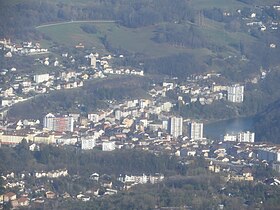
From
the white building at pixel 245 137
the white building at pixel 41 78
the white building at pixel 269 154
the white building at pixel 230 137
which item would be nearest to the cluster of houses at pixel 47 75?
the white building at pixel 41 78

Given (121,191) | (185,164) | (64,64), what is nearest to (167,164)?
(185,164)

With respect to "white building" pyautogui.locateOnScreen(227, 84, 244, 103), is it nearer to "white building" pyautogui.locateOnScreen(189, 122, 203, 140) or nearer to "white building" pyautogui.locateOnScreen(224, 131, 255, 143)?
"white building" pyautogui.locateOnScreen(189, 122, 203, 140)

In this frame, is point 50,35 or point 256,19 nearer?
point 50,35

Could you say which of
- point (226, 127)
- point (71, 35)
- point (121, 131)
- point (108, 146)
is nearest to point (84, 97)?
point (226, 127)

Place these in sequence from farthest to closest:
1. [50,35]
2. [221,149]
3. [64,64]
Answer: [50,35] → [64,64] → [221,149]

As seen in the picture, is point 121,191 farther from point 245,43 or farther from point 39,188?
point 245,43

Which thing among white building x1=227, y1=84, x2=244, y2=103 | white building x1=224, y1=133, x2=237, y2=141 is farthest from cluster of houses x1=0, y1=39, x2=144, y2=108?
white building x1=224, y1=133, x2=237, y2=141
